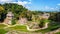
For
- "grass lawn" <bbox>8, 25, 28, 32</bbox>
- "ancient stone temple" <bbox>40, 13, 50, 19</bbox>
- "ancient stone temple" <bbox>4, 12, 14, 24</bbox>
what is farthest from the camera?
"ancient stone temple" <bbox>40, 13, 50, 19</bbox>

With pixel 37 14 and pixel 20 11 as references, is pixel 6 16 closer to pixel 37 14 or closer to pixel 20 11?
pixel 20 11

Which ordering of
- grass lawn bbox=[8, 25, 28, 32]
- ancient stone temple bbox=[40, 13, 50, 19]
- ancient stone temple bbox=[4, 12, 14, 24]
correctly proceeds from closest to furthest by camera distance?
grass lawn bbox=[8, 25, 28, 32] → ancient stone temple bbox=[4, 12, 14, 24] → ancient stone temple bbox=[40, 13, 50, 19]

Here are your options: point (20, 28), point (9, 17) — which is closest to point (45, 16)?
point (9, 17)

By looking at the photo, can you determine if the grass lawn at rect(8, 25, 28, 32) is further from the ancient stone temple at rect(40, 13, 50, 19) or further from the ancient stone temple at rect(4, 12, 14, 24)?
the ancient stone temple at rect(40, 13, 50, 19)

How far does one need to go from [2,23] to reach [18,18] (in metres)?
1.41

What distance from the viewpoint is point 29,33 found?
1153 centimetres

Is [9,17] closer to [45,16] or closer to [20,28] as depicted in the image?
[20,28]

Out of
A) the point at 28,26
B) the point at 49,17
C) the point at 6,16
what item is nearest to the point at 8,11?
the point at 6,16

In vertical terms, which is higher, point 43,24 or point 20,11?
point 20,11

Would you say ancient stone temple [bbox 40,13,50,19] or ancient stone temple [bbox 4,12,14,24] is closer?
ancient stone temple [bbox 4,12,14,24]

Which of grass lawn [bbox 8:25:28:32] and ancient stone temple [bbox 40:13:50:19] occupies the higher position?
ancient stone temple [bbox 40:13:50:19]

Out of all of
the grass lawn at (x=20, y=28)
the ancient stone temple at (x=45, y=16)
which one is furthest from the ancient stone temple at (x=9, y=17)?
the ancient stone temple at (x=45, y=16)

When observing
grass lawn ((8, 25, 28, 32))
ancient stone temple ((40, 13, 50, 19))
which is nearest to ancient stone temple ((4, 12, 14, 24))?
grass lawn ((8, 25, 28, 32))

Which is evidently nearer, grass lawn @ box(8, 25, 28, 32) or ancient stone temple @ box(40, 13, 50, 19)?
grass lawn @ box(8, 25, 28, 32)
